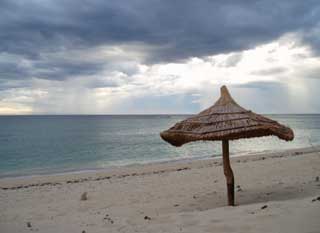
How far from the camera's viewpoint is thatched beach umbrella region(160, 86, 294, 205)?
6.50m

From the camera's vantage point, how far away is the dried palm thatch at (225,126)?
21.3 feet

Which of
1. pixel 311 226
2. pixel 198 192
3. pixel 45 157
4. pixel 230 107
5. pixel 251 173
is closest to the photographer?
pixel 311 226

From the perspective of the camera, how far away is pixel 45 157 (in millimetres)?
31656

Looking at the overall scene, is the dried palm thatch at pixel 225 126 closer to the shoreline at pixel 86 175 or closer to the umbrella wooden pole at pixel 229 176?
the umbrella wooden pole at pixel 229 176

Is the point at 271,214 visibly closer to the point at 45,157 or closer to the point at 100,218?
the point at 100,218

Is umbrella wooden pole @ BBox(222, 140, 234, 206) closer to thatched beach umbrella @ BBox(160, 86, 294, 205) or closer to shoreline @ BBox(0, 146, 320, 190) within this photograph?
thatched beach umbrella @ BBox(160, 86, 294, 205)

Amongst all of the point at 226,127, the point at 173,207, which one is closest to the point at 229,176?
the point at 226,127

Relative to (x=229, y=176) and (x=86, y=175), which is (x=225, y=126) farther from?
(x=86, y=175)

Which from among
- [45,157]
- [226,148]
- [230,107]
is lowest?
[45,157]

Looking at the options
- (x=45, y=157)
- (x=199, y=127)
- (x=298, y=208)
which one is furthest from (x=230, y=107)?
(x=45, y=157)

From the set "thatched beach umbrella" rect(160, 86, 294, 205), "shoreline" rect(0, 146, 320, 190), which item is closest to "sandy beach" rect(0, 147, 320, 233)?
"thatched beach umbrella" rect(160, 86, 294, 205)

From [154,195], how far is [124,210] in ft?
6.69

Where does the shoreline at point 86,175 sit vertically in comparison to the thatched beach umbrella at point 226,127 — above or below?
below

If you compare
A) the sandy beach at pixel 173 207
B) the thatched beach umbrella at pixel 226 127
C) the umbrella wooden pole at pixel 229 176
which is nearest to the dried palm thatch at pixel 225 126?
the thatched beach umbrella at pixel 226 127
